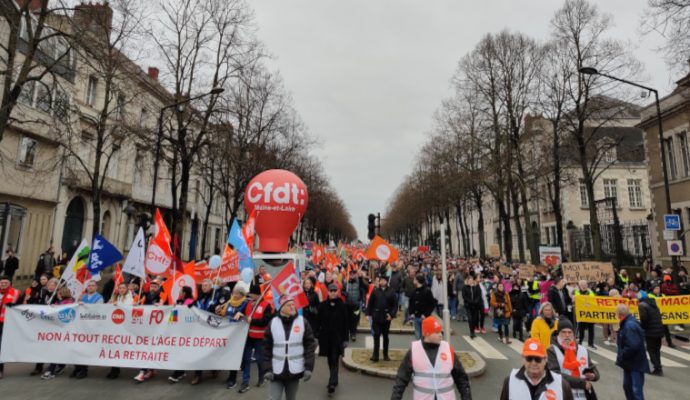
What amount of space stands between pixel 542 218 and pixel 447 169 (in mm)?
17823

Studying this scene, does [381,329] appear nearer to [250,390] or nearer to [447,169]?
[250,390]

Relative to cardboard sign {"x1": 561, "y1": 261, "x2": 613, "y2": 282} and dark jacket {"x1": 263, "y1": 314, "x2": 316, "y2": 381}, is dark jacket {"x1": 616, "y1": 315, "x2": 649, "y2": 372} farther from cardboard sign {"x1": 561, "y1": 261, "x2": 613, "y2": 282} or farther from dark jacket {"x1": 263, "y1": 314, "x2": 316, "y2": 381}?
cardboard sign {"x1": 561, "y1": 261, "x2": 613, "y2": 282}

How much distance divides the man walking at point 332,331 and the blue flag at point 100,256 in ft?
17.4

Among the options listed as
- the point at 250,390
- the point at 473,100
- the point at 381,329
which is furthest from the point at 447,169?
the point at 250,390

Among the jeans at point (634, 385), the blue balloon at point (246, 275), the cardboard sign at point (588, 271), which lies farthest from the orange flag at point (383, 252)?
the jeans at point (634, 385)

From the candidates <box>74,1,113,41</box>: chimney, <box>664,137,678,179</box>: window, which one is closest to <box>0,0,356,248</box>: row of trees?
<box>74,1,113,41</box>: chimney

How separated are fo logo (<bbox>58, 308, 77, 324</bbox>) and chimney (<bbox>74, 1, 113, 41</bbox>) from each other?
8.50 metres

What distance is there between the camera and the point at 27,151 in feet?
71.9

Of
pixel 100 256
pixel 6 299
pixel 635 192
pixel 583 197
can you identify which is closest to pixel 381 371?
pixel 100 256

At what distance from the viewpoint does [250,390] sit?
7.18 meters

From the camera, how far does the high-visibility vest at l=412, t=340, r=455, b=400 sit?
4.15 meters

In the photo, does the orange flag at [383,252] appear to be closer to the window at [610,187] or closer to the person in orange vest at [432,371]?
the person in orange vest at [432,371]

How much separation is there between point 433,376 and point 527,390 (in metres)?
0.93

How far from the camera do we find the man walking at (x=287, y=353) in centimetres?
532
